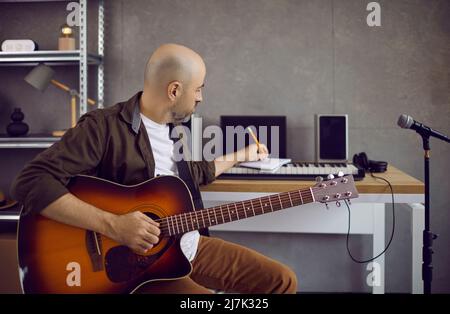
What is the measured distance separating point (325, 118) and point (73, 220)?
1470 mm

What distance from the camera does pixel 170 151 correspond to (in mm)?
1753

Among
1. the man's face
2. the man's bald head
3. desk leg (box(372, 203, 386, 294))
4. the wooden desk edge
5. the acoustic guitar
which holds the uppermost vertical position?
the man's bald head

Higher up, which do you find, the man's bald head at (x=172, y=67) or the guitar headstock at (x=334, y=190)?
the man's bald head at (x=172, y=67)

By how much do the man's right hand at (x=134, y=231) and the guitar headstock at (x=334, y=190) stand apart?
1.79 ft

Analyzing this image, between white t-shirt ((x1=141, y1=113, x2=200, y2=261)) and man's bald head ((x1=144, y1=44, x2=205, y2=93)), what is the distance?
14 cm

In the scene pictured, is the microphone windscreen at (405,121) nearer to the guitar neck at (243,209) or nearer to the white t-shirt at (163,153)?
the guitar neck at (243,209)

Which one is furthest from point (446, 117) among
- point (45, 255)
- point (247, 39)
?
point (45, 255)

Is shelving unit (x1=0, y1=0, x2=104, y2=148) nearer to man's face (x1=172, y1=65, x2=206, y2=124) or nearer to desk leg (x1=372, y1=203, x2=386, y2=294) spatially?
man's face (x1=172, y1=65, x2=206, y2=124)

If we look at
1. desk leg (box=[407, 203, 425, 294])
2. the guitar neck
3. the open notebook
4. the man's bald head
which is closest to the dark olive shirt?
the man's bald head

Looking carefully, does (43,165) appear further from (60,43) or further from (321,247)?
(321,247)

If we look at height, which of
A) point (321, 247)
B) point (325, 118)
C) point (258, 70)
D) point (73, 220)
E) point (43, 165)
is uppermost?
point (258, 70)

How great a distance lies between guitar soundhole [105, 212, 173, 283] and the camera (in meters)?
1.49

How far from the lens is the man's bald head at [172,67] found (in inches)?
63.6

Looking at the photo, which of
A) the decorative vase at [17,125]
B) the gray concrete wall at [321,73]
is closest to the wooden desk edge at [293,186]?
the gray concrete wall at [321,73]
